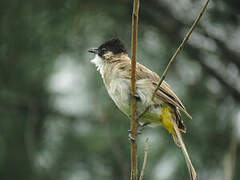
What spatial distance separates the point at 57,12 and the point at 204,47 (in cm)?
163

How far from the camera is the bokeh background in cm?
469

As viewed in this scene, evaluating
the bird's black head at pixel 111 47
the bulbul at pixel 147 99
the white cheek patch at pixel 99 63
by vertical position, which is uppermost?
the bird's black head at pixel 111 47

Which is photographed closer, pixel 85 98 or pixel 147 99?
pixel 147 99

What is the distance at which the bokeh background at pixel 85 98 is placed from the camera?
15.4ft

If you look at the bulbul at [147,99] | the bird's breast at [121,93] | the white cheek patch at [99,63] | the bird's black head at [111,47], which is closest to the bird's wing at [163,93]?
the bulbul at [147,99]

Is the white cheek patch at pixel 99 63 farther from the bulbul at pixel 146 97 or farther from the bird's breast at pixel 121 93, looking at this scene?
the bird's breast at pixel 121 93

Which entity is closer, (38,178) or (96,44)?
(38,178)

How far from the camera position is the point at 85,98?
5.11 metres

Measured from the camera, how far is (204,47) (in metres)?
4.68

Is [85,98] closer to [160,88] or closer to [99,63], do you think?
[99,63]

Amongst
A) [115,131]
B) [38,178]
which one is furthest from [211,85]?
[38,178]

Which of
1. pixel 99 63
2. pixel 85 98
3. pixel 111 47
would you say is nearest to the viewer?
pixel 99 63

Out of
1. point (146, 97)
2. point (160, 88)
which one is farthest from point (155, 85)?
point (146, 97)

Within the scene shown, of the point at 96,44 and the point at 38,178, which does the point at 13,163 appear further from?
the point at 96,44
